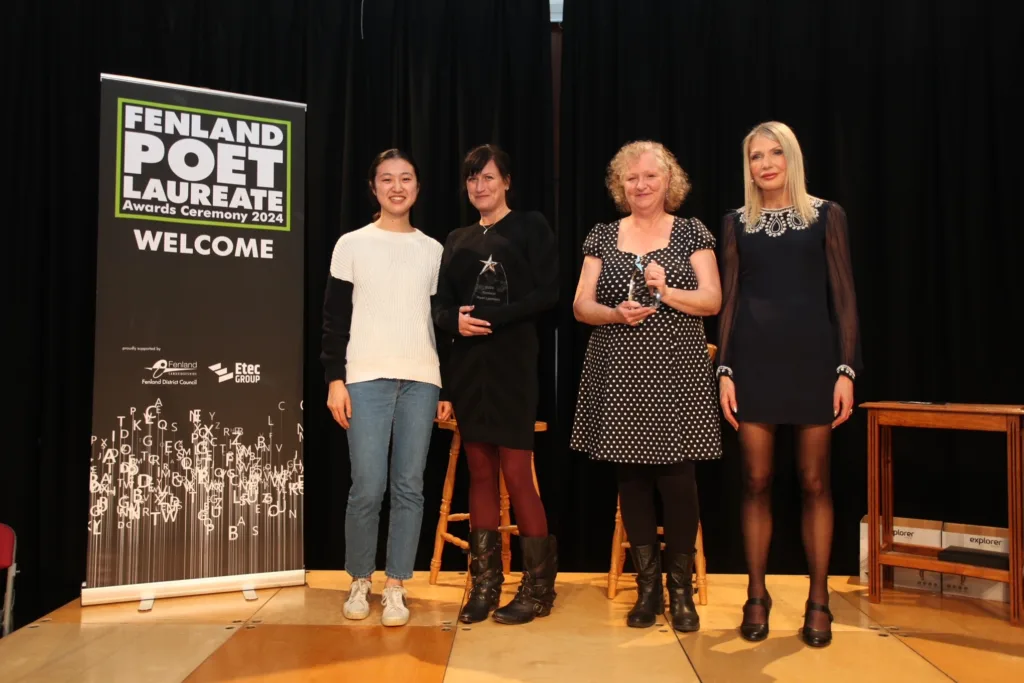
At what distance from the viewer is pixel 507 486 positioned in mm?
2523

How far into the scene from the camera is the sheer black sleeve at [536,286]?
241cm

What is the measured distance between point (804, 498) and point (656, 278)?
0.85 meters

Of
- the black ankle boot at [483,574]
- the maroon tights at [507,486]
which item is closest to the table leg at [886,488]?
the maroon tights at [507,486]

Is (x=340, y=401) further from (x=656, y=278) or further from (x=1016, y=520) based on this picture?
(x=1016, y=520)

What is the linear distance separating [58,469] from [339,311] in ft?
5.19

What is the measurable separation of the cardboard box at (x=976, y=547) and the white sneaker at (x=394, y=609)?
7.02 ft

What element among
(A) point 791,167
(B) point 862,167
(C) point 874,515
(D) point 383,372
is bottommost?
(C) point 874,515

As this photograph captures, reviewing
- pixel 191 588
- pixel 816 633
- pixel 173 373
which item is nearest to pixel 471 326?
pixel 173 373

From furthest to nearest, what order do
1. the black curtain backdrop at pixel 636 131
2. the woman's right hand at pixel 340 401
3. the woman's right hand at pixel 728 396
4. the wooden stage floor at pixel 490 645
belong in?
1. the black curtain backdrop at pixel 636 131
2. the woman's right hand at pixel 340 401
3. the woman's right hand at pixel 728 396
4. the wooden stage floor at pixel 490 645

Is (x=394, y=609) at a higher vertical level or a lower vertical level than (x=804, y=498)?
lower

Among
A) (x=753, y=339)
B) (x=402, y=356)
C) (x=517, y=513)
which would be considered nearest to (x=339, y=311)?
(x=402, y=356)

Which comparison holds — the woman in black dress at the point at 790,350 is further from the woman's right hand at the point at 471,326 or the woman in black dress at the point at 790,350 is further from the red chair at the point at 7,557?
the red chair at the point at 7,557

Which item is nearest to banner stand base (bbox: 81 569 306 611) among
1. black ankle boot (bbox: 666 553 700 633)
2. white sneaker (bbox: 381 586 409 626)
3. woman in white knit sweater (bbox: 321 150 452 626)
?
woman in white knit sweater (bbox: 321 150 452 626)

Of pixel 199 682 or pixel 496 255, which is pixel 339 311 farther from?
pixel 199 682
